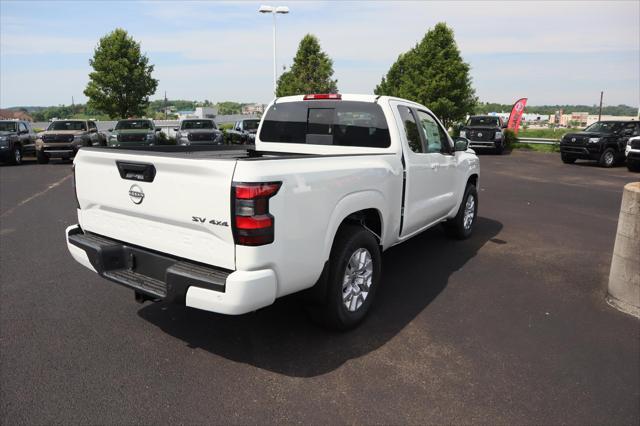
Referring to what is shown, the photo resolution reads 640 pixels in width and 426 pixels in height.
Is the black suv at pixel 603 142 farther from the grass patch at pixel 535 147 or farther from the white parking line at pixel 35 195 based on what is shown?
the white parking line at pixel 35 195

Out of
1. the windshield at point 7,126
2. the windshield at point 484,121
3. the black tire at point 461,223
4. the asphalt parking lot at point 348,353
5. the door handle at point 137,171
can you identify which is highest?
the windshield at point 484,121

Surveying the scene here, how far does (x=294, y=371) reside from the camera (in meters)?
3.24

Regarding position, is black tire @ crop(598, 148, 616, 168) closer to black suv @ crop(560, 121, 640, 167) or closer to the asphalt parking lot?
black suv @ crop(560, 121, 640, 167)

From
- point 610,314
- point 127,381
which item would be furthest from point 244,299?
point 610,314

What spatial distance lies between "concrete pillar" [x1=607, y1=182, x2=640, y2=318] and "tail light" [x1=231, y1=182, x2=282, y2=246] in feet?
11.5

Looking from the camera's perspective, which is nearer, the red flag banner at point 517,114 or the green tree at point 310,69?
the red flag banner at point 517,114

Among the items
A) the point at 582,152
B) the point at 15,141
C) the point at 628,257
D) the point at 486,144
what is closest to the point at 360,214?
the point at 628,257

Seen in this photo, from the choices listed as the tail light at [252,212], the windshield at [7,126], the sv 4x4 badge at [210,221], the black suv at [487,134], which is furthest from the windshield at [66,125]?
the tail light at [252,212]

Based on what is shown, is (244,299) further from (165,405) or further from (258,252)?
(165,405)

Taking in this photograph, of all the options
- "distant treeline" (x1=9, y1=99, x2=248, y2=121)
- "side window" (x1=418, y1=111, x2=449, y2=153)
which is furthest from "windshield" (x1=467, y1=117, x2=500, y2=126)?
"distant treeline" (x1=9, y1=99, x2=248, y2=121)

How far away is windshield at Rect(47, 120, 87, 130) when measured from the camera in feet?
62.4

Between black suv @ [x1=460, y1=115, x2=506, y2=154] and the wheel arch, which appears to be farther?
black suv @ [x1=460, y1=115, x2=506, y2=154]

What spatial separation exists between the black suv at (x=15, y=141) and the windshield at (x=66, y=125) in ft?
3.42

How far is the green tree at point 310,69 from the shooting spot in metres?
35.7
